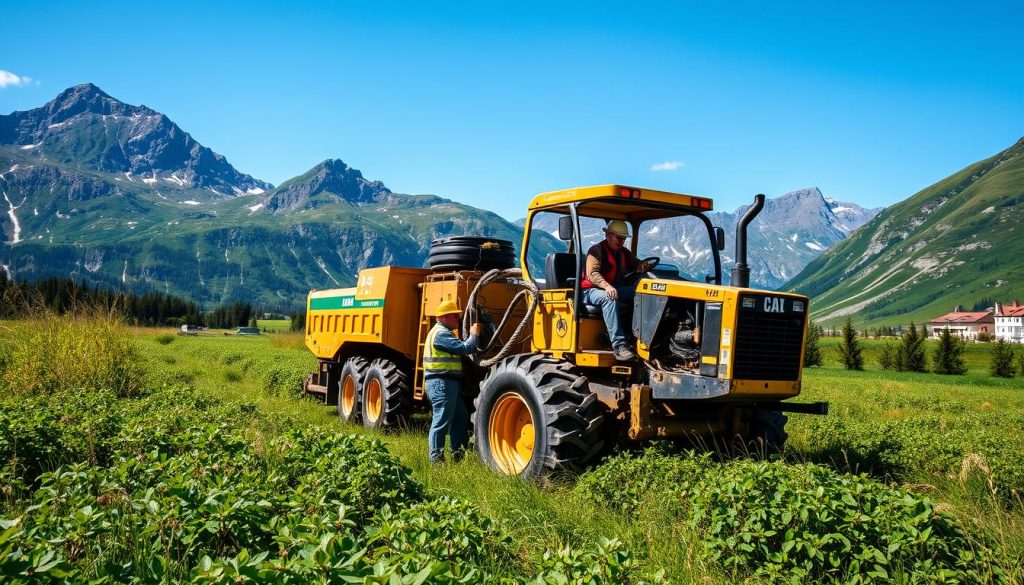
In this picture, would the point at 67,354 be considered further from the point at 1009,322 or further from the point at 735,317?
the point at 1009,322

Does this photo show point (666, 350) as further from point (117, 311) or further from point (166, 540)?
point (117, 311)

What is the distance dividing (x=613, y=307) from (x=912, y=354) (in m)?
54.4

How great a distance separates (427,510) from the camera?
4535 millimetres

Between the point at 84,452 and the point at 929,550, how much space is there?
693cm

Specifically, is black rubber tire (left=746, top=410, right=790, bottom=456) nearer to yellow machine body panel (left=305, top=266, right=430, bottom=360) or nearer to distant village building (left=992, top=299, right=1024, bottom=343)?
yellow machine body panel (left=305, top=266, right=430, bottom=360)

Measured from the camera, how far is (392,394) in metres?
11.2

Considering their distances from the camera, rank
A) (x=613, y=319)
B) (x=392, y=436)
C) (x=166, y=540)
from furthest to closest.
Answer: (x=392, y=436) → (x=613, y=319) → (x=166, y=540)

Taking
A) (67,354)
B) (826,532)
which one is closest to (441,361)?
(826,532)

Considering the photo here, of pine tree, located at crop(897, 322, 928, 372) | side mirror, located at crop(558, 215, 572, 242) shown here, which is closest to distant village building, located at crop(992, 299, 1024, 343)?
pine tree, located at crop(897, 322, 928, 372)

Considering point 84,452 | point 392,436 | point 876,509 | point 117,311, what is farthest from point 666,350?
point 117,311

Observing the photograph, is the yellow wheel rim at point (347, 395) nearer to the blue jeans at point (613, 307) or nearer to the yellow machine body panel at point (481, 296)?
the yellow machine body panel at point (481, 296)

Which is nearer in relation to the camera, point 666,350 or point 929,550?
point 929,550

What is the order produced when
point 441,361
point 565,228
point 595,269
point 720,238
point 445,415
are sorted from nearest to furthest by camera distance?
point 595,269 < point 565,228 < point 720,238 < point 445,415 < point 441,361

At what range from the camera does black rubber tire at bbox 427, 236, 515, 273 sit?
1099 centimetres
